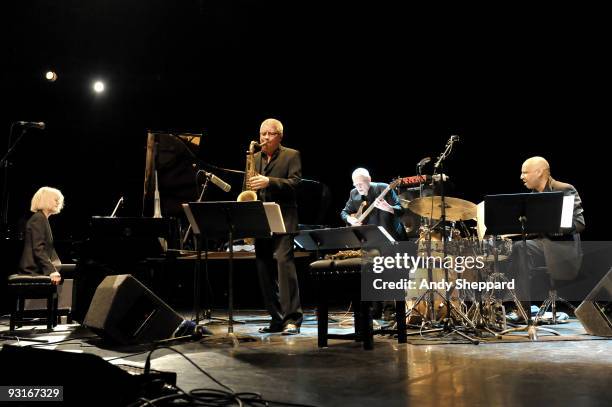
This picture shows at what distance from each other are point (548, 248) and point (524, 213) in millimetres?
1362

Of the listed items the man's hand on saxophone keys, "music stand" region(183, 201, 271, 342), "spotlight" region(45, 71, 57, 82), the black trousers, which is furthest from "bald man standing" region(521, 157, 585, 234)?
"spotlight" region(45, 71, 57, 82)

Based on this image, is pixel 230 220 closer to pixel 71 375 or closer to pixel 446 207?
pixel 446 207

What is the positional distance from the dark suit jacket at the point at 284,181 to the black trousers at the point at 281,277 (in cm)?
5

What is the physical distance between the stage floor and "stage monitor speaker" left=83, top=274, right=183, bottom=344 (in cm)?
13

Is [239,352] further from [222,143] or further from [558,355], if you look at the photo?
[222,143]

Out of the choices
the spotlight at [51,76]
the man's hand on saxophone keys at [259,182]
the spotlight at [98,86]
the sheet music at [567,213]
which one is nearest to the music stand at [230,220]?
the man's hand on saxophone keys at [259,182]

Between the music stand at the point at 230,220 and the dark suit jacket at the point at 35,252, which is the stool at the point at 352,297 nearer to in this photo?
the music stand at the point at 230,220

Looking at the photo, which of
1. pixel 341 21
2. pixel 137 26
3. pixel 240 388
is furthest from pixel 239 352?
pixel 137 26

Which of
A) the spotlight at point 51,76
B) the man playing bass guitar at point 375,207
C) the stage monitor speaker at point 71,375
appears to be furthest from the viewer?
the spotlight at point 51,76

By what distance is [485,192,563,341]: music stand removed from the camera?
4.47 meters

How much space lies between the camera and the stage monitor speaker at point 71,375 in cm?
196

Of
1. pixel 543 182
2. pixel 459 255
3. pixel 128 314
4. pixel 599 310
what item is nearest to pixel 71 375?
pixel 128 314

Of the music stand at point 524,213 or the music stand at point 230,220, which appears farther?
the music stand at point 524,213

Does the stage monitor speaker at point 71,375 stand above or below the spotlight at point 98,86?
below
